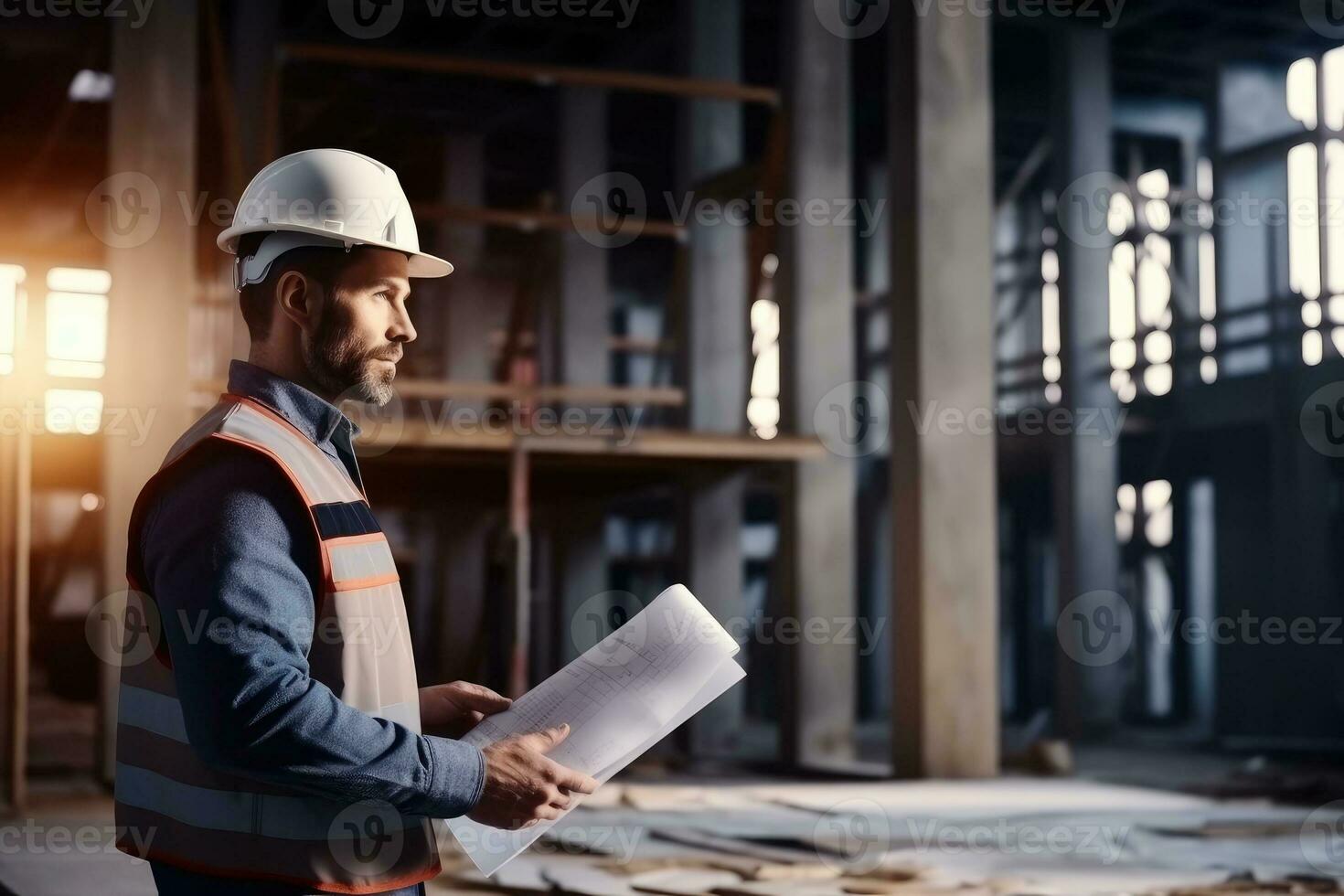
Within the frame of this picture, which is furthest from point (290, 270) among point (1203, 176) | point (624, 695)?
point (1203, 176)

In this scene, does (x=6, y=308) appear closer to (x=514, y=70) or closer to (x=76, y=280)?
(x=76, y=280)

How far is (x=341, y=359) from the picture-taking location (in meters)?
2.58

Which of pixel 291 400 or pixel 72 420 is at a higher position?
pixel 72 420

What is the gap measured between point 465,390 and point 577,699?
7734 millimetres

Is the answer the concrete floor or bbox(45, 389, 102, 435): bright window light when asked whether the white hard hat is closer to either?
the concrete floor

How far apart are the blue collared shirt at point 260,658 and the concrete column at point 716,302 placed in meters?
10.5

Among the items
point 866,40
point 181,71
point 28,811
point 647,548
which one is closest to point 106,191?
point 181,71

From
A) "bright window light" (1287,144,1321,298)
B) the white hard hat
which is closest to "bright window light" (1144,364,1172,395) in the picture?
"bright window light" (1287,144,1321,298)

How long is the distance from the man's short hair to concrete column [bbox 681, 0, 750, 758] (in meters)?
10.3

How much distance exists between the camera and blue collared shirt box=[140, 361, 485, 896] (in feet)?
7.26

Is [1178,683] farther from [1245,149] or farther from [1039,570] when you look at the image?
[1245,149]

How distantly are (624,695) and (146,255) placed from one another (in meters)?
6.81

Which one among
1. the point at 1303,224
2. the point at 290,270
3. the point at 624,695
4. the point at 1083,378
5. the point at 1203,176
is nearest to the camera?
the point at 290,270

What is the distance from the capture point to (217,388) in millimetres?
9000
